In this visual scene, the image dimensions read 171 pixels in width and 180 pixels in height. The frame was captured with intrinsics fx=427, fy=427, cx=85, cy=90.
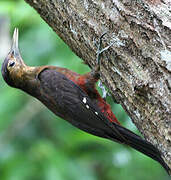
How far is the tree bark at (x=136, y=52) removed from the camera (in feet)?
8.82

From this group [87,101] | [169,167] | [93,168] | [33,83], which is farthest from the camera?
[93,168]

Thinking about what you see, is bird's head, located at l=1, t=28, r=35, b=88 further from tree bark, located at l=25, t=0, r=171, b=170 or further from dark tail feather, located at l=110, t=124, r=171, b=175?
dark tail feather, located at l=110, t=124, r=171, b=175

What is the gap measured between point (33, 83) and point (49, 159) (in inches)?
32.8

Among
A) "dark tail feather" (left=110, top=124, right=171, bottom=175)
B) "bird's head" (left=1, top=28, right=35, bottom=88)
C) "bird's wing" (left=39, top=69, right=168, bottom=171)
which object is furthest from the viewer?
"bird's head" (left=1, top=28, right=35, bottom=88)

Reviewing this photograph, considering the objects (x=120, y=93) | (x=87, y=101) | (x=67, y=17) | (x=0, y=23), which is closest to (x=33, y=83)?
(x=87, y=101)

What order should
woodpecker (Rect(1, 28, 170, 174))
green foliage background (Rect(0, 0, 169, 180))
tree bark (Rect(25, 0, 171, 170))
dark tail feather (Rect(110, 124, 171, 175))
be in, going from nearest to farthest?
tree bark (Rect(25, 0, 171, 170)) < dark tail feather (Rect(110, 124, 171, 175)) < woodpecker (Rect(1, 28, 170, 174)) < green foliage background (Rect(0, 0, 169, 180))

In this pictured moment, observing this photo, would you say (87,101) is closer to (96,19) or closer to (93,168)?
(96,19)

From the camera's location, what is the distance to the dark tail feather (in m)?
2.83

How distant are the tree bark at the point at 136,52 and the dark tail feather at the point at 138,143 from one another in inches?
3.1

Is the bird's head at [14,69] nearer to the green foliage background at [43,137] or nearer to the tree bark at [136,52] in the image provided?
the green foliage background at [43,137]

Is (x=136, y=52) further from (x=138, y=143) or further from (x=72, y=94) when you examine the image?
(x=72, y=94)

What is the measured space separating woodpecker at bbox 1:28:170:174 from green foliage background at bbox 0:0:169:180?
0.39ft

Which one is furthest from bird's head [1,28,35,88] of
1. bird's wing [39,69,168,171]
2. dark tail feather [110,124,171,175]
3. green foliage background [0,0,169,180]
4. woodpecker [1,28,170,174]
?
dark tail feather [110,124,171,175]

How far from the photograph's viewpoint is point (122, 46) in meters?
2.91
